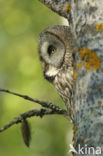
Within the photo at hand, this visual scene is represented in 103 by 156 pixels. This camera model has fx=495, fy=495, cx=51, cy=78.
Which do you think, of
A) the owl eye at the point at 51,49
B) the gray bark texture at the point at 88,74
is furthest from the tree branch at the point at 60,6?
the owl eye at the point at 51,49

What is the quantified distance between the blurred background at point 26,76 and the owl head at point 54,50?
4.54 metres

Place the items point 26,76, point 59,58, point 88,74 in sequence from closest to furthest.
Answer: point 88,74 → point 59,58 → point 26,76

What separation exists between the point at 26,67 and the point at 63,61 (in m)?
5.79

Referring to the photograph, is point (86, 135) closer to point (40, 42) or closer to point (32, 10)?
point (40, 42)

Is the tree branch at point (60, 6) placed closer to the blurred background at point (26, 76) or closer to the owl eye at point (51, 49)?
the owl eye at point (51, 49)

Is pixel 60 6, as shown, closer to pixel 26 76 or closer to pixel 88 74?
pixel 88 74

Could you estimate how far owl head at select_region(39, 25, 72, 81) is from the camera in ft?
11.6

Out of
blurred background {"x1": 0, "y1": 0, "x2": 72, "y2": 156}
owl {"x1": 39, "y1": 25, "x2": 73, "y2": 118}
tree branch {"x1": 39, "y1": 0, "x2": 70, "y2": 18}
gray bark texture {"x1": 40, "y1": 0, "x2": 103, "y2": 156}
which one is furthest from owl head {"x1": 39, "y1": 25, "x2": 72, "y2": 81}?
blurred background {"x1": 0, "y1": 0, "x2": 72, "y2": 156}

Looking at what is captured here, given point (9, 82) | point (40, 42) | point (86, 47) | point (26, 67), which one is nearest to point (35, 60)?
point (26, 67)

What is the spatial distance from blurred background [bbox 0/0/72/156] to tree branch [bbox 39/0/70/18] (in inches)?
210

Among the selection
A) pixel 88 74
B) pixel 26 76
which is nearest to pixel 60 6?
pixel 88 74

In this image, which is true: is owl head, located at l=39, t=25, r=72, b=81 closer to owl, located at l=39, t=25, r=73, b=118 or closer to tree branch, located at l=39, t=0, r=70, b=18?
owl, located at l=39, t=25, r=73, b=118

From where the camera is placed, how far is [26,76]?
355 inches

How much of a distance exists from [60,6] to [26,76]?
20.4 ft
